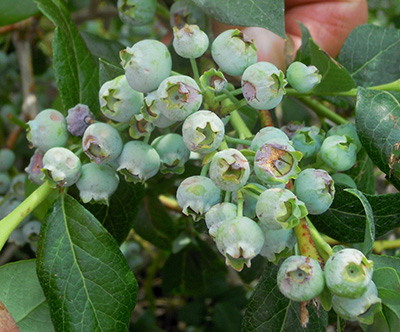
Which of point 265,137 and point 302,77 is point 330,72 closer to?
point 302,77

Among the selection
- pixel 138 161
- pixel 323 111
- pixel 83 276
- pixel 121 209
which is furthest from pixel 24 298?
pixel 323 111

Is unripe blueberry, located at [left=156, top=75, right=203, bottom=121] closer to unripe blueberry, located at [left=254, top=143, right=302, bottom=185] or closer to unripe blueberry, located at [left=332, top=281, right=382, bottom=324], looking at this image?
unripe blueberry, located at [left=254, top=143, right=302, bottom=185]

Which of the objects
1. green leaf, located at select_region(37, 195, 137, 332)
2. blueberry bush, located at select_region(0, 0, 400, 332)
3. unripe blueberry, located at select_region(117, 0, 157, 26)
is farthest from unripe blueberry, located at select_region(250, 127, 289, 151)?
unripe blueberry, located at select_region(117, 0, 157, 26)

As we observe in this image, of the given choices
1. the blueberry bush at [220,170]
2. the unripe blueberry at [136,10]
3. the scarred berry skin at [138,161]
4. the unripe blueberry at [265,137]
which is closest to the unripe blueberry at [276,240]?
the blueberry bush at [220,170]

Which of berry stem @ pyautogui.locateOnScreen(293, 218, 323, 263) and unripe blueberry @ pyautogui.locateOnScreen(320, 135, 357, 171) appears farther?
unripe blueberry @ pyautogui.locateOnScreen(320, 135, 357, 171)

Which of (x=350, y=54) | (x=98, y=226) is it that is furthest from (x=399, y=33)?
(x=98, y=226)

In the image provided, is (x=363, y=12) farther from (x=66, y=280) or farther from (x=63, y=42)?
(x=66, y=280)
